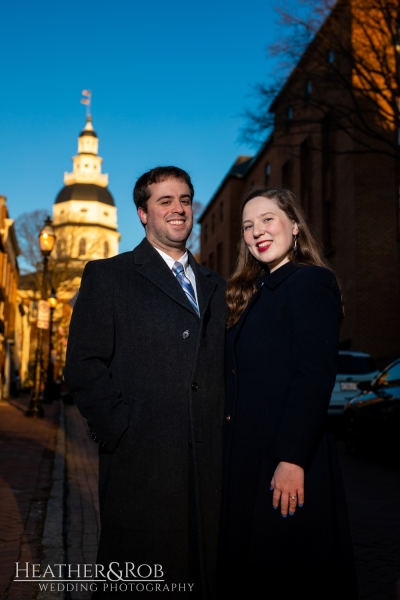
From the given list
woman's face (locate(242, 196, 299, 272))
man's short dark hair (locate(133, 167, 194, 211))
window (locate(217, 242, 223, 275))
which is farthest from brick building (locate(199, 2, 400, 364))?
window (locate(217, 242, 223, 275))

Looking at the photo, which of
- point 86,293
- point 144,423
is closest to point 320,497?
point 144,423

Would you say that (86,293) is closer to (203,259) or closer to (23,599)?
(23,599)

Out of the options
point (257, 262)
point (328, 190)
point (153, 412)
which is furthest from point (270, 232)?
point (328, 190)

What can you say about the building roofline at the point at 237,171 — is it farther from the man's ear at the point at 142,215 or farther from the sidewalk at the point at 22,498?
the man's ear at the point at 142,215

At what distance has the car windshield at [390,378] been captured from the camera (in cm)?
1074

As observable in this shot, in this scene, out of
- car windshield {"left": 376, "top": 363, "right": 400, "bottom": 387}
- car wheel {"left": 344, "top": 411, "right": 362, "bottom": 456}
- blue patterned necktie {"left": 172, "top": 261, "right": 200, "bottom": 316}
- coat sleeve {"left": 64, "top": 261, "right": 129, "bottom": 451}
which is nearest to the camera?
coat sleeve {"left": 64, "top": 261, "right": 129, "bottom": 451}

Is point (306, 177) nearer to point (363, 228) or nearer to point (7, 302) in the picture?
point (363, 228)

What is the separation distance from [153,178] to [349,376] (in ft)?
40.2

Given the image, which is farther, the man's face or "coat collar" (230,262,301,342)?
the man's face

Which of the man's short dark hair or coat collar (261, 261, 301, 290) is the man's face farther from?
coat collar (261, 261, 301, 290)

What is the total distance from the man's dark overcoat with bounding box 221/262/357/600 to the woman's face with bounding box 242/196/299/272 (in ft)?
0.65

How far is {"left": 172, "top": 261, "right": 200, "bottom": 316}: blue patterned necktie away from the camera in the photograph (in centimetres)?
340

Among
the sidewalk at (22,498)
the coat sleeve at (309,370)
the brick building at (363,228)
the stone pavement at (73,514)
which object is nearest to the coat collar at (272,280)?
the coat sleeve at (309,370)

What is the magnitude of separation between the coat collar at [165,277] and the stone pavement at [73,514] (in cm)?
137
